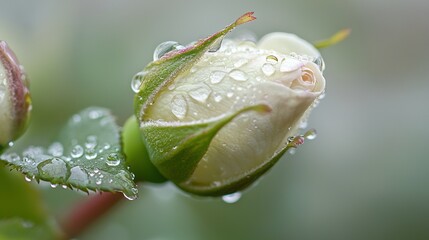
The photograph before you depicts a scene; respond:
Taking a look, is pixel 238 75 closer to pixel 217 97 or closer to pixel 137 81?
pixel 217 97

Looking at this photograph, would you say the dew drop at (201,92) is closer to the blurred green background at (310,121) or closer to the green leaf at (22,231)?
the green leaf at (22,231)

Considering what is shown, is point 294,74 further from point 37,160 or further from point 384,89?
point 384,89

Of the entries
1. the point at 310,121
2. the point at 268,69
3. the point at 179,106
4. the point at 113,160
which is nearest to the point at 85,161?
the point at 113,160

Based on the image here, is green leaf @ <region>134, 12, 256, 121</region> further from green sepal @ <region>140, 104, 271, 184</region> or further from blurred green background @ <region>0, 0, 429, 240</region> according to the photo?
blurred green background @ <region>0, 0, 429, 240</region>

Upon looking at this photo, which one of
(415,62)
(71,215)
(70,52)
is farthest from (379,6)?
(71,215)

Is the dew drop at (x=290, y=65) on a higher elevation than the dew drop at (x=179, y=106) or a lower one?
higher

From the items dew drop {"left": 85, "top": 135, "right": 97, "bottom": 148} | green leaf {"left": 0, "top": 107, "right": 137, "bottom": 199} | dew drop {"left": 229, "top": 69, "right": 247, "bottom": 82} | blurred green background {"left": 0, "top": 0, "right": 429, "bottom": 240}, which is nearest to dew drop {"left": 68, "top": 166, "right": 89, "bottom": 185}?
green leaf {"left": 0, "top": 107, "right": 137, "bottom": 199}

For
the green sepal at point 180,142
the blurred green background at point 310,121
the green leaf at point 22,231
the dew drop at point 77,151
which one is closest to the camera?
the green sepal at point 180,142

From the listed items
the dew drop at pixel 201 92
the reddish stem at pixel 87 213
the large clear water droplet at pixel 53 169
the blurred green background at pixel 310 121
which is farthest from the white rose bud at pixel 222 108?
the blurred green background at pixel 310 121
